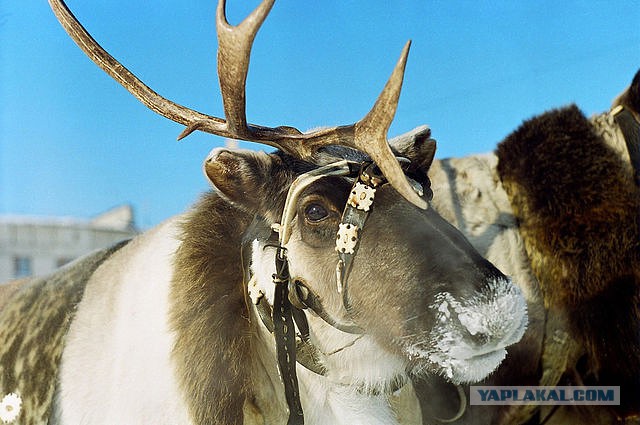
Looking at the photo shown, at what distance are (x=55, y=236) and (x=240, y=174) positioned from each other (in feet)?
17.1

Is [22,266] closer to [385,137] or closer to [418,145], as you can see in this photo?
[418,145]

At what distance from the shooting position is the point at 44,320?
2908 millimetres

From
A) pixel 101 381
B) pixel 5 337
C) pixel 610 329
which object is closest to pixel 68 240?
pixel 5 337

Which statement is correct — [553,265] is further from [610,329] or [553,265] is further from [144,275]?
[144,275]

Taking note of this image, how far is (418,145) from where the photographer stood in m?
2.79

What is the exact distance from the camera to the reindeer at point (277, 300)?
228cm

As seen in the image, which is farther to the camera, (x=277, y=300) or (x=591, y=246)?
(x=591, y=246)

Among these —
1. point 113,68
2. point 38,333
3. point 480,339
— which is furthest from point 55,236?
point 480,339

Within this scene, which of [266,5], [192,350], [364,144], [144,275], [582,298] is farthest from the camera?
[582,298]

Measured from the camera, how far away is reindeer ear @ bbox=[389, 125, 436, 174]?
275cm

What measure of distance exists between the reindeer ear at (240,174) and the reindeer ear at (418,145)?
52 cm

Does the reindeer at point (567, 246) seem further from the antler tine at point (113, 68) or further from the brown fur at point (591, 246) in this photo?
the antler tine at point (113, 68)

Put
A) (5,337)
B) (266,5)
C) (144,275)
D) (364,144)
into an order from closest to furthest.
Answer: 1. (266,5)
2. (364,144)
3. (144,275)
4. (5,337)

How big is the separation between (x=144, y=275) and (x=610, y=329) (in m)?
2.19
